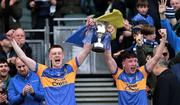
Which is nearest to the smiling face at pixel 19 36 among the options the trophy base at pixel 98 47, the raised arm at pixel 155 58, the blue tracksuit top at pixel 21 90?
the blue tracksuit top at pixel 21 90

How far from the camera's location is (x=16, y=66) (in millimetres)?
10508

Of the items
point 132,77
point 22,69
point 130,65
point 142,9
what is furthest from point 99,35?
point 142,9

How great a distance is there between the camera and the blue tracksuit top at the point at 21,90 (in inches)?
394

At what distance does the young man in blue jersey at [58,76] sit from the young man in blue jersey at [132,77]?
54cm

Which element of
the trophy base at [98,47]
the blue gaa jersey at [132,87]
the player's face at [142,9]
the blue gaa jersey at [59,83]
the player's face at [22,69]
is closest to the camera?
the blue gaa jersey at [59,83]

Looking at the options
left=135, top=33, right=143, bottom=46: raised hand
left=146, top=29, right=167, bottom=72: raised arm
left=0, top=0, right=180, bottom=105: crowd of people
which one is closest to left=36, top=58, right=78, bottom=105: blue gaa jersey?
left=0, top=0, right=180, bottom=105: crowd of people

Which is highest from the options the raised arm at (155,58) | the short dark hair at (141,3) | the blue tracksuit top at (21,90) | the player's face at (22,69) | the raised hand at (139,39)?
the short dark hair at (141,3)

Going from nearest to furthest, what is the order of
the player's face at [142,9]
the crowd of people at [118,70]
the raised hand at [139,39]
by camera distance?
1. the crowd of people at [118,70]
2. the raised hand at [139,39]
3. the player's face at [142,9]

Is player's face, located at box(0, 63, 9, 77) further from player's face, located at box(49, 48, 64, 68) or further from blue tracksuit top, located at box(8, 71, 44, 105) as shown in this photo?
player's face, located at box(49, 48, 64, 68)

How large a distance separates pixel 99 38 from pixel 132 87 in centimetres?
94

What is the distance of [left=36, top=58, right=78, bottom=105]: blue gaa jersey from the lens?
9.56 m

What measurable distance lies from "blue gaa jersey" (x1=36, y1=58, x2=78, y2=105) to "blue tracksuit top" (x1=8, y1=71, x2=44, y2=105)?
0.37 meters

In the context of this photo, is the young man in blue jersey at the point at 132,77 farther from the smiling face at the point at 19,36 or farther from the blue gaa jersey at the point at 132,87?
the smiling face at the point at 19,36

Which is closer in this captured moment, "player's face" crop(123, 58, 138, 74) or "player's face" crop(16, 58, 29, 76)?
"player's face" crop(123, 58, 138, 74)
